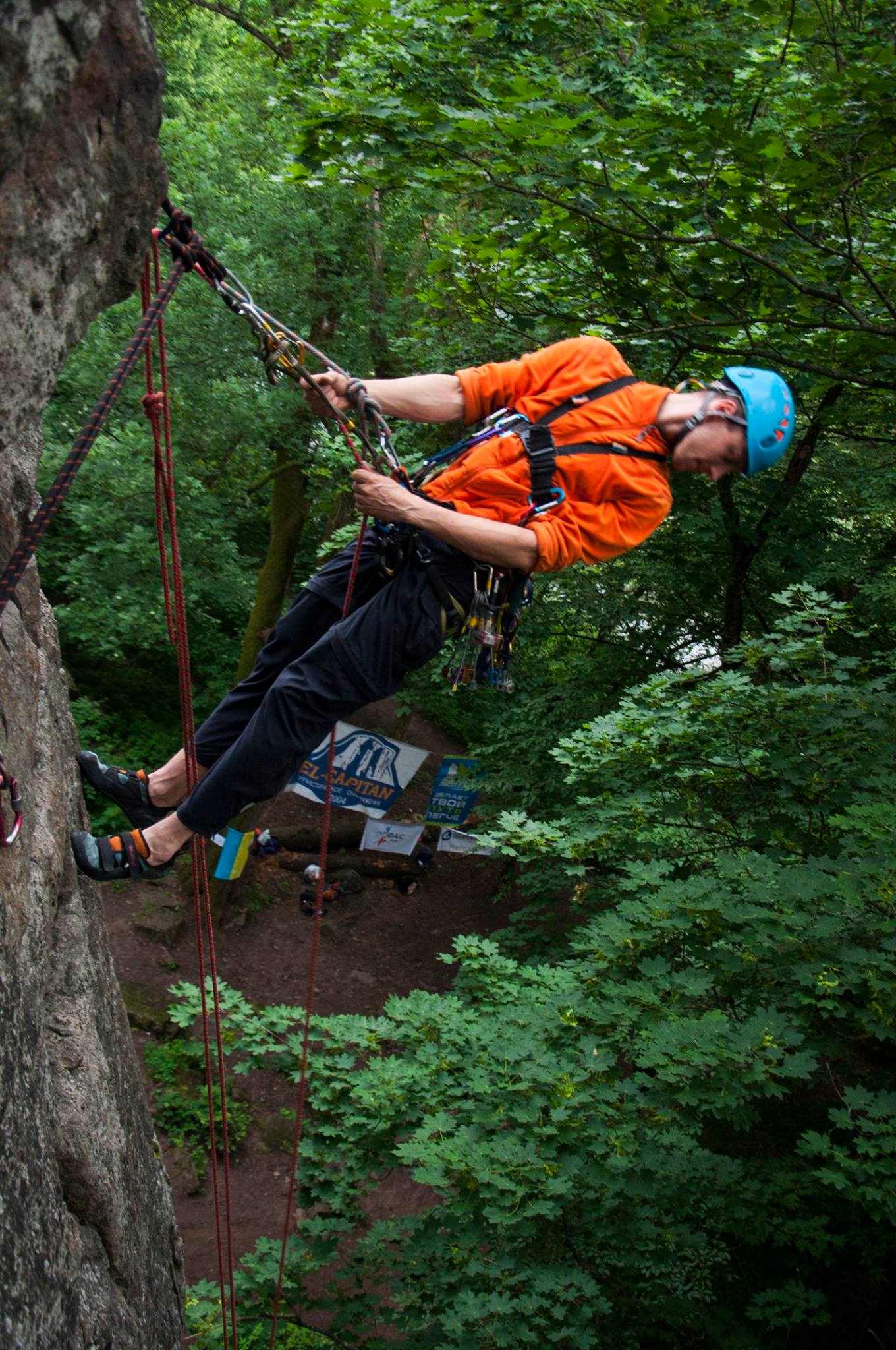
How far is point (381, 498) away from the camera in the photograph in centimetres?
295

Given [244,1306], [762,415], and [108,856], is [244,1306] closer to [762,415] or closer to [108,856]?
[108,856]

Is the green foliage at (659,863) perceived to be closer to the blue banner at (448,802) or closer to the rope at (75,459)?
the rope at (75,459)

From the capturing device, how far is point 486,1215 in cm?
354

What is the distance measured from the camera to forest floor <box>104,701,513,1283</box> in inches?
344

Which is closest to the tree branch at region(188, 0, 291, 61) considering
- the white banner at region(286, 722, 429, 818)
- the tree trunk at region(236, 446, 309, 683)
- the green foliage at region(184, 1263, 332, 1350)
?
the tree trunk at region(236, 446, 309, 683)

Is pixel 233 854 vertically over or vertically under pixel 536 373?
under

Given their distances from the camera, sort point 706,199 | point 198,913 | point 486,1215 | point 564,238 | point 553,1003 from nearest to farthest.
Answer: point 198,913 < point 486,1215 < point 553,1003 < point 706,199 < point 564,238

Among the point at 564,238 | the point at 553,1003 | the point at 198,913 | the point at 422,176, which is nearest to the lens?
the point at 198,913

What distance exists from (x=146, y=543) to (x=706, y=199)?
5900 mm

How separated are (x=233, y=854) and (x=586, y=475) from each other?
21.8ft

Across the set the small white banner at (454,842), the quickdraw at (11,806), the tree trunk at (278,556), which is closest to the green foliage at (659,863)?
the quickdraw at (11,806)

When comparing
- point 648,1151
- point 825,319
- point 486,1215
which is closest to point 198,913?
point 486,1215

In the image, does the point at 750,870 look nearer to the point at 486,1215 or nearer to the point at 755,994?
the point at 755,994

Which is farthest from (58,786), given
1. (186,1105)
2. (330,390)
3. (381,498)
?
(186,1105)
